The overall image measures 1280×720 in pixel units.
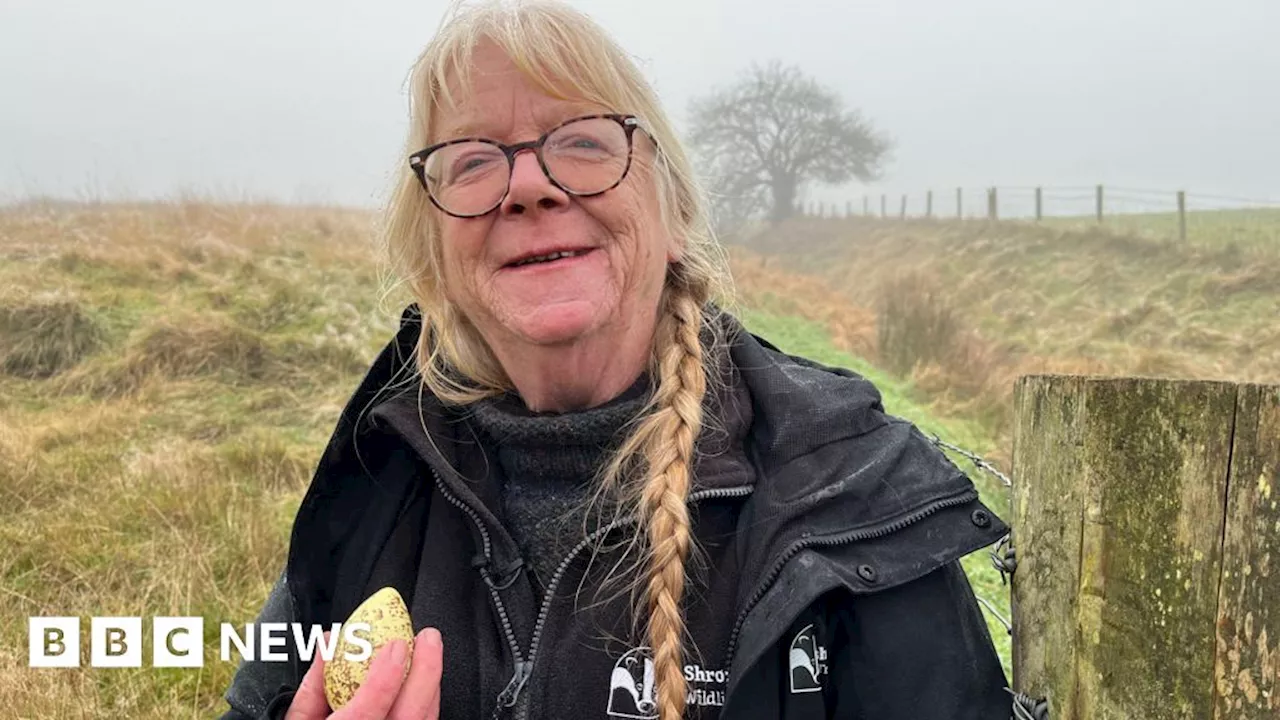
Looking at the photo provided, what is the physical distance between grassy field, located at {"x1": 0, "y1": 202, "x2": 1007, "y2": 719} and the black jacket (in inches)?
25.9

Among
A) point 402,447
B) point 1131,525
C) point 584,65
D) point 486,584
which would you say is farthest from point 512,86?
point 1131,525

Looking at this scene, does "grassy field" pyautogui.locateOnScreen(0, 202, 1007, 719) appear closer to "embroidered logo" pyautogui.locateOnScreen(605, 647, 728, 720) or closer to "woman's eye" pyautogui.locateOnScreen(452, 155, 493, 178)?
"woman's eye" pyautogui.locateOnScreen(452, 155, 493, 178)

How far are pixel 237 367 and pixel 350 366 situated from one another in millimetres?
1008

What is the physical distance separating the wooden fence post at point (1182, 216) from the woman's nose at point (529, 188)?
71.5ft

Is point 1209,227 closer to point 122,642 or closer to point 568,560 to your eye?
point 122,642

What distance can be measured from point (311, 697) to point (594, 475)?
2.13 feet

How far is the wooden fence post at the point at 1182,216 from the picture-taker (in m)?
20.2

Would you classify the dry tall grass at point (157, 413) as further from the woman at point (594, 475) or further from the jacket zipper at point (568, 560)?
the jacket zipper at point (568, 560)

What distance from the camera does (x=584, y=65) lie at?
1769 millimetres

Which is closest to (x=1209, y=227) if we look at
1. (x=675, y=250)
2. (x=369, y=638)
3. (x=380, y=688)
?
(x=675, y=250)

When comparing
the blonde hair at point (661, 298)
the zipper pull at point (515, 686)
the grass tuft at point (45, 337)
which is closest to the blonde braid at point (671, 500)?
the blonde hair at point (661, 298)

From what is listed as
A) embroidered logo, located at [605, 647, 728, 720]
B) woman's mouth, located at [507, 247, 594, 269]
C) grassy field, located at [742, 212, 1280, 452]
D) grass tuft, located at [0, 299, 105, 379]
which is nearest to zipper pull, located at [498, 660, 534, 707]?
embroidered logo, located at [605, 647, 728, 720]

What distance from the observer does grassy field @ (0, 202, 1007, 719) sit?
3867 millimetres

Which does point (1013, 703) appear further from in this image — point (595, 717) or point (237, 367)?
point (237, 367)
